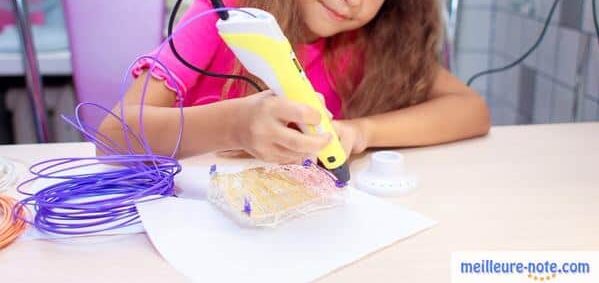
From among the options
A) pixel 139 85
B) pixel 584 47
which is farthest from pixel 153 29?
pixel 584 47

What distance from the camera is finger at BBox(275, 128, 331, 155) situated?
567 mm

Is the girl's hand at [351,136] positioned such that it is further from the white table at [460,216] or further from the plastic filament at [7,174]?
the plastic filament at [7,174]

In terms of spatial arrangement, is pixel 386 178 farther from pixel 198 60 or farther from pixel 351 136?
pixel 198 60

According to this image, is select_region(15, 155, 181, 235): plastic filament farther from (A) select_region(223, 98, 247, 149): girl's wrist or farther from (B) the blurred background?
(B) the blurred background

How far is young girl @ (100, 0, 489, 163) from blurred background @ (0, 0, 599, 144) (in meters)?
0.33

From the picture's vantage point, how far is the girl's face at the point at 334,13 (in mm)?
862

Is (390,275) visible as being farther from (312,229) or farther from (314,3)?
(314,3)

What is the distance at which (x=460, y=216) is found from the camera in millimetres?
578

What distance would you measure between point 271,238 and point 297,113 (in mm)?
114

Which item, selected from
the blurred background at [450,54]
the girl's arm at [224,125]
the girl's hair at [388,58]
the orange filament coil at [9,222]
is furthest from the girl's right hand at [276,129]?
the blurred background at [450,54]

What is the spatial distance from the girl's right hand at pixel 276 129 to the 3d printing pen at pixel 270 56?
1 cm

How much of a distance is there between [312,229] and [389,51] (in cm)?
55

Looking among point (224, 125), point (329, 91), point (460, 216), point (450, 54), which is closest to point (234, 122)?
point (224, 125)

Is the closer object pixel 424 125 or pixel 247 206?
pixel 247 206
